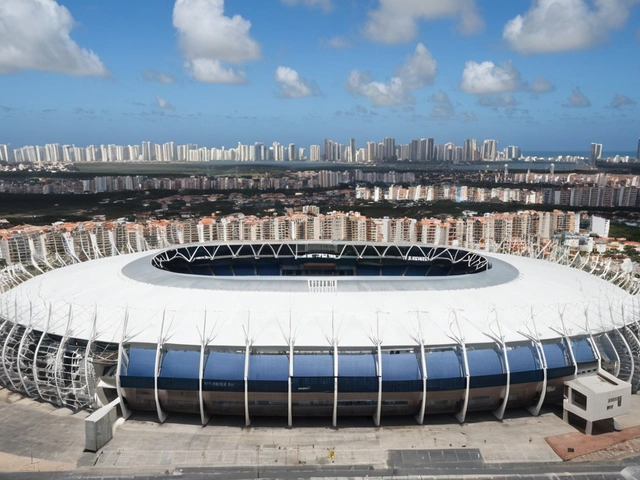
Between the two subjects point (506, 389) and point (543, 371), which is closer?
point (506, 389)

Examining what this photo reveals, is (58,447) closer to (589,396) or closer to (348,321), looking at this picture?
(348,321)

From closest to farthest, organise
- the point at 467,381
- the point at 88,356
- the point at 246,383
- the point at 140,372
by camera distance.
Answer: the point at 246,383 < the point at 467,381 < the point at 140,372 < the point at 88,356

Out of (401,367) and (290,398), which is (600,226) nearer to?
(401,367)

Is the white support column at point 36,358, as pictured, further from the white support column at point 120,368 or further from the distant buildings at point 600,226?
the distant buildings at point 600,226

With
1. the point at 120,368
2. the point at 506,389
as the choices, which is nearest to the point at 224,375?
the point at 120,368

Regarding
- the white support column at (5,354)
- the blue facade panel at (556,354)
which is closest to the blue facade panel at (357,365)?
the blue facade panel at (556,354)

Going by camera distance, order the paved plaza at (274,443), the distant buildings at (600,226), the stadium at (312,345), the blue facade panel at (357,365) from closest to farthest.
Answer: the paved plaza at (274,443) → the blue facade panel at (357,365) → the stadium at (312,345) → the distant buildings at (600,226)
